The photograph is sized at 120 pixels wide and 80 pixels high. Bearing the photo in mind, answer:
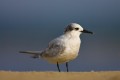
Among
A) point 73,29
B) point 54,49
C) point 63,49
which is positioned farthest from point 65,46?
point 73,29
